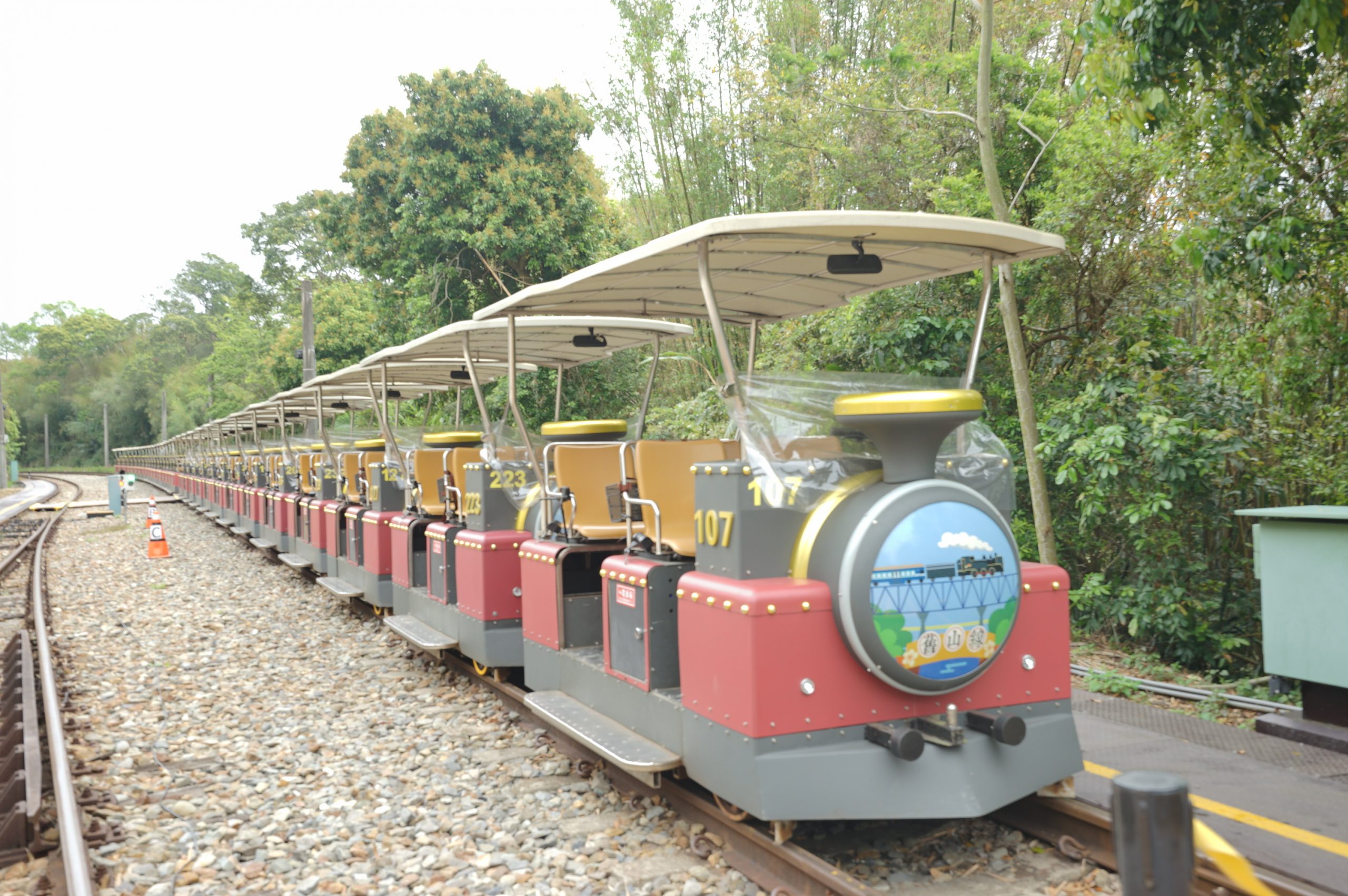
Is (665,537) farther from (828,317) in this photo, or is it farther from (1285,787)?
(828,317)

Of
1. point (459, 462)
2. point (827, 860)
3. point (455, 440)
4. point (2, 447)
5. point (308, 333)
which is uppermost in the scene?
point (308, 333)

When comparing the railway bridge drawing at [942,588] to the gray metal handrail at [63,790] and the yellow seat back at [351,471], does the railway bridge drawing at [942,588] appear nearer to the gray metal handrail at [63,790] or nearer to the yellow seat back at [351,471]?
the gray metal handrail at [63,790]

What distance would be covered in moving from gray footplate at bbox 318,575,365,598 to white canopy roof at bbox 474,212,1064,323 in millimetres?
4071

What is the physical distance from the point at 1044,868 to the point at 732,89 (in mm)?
10351

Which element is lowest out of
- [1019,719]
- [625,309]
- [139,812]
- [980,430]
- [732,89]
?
[139,812]

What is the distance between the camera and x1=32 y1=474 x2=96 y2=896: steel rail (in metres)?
3.54

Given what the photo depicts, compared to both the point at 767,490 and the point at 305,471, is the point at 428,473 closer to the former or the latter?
the point at 767,490

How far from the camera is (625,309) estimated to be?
222 inches

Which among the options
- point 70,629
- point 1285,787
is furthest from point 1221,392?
point 70,629

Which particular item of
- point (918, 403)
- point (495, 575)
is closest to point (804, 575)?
point (918, 403)

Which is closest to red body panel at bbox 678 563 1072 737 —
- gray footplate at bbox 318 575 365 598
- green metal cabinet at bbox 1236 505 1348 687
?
green metal cabinet at bbox 1236 505 1348 687

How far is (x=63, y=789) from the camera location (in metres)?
4.34

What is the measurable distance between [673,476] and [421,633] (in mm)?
2766

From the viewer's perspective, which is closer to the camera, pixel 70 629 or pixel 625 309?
pixel 625 309
